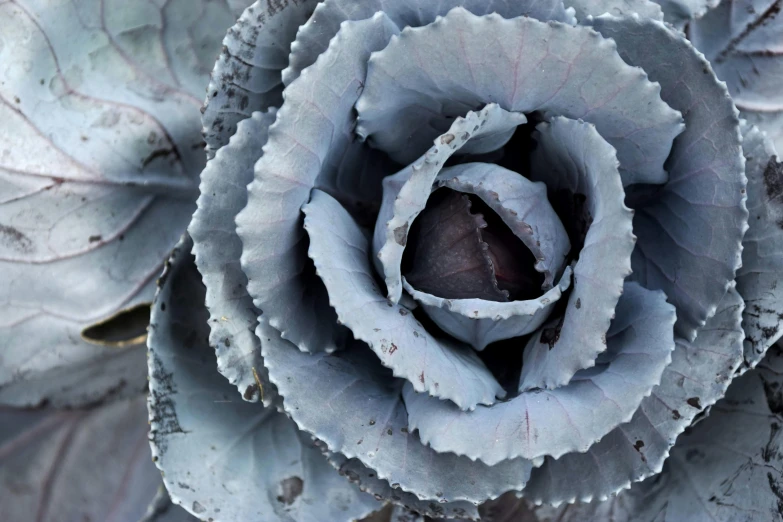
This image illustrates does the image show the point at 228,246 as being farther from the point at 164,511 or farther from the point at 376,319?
the point at 164,511

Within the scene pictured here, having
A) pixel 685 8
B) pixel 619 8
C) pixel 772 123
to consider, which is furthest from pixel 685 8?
pixel 772 123

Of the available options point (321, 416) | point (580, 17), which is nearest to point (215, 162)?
point (321, 416)

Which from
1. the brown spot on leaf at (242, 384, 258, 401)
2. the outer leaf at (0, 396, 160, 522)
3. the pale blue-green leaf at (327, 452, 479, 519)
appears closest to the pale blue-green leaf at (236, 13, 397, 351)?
the brown spot on leaf at (242, 384, 258, 401)

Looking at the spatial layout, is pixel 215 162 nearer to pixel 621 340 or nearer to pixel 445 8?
pixel 445 8

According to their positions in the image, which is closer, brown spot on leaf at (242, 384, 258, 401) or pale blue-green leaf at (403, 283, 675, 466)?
pale blue-green leaf at (403, 283, 675, 466)

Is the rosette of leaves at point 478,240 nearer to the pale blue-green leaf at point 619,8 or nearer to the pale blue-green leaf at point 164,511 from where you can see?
the pale blue-green leaf at point 619,8

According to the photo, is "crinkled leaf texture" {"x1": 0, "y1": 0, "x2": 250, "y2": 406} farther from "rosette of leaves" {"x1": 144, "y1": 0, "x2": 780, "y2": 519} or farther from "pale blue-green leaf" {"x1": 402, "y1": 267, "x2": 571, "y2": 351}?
"pale blue-green leaf" {"x1": 402, "y1": 267, "x2": 571, "y2": 351}

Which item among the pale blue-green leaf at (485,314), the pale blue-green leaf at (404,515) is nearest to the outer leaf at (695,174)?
the pale blue-green leaf at (485,314)
